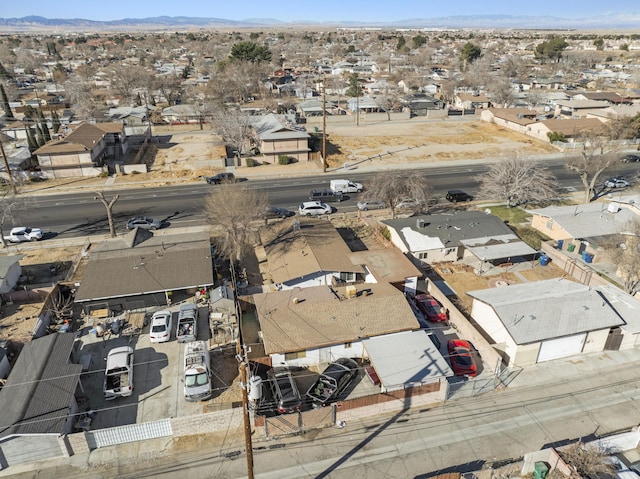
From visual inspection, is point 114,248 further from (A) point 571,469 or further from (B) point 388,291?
(A) point 571,469

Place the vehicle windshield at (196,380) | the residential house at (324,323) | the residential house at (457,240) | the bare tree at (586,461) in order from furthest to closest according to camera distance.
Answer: the residential house at (457,240) → the residential house at (324,323) → the vehicle windshield at (196,380) → the bare tree at (586,461)

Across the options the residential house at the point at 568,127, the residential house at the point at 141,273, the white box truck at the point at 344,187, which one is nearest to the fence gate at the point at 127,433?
the residential house at the point at 141,273

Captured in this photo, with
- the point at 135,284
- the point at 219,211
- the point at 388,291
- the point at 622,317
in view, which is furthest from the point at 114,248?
the point at 622,317

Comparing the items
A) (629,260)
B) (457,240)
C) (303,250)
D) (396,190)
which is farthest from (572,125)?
(303,250)

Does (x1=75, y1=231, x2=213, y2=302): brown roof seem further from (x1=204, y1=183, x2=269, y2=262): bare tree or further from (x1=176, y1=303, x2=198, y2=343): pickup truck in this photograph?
(x1=176, y1=303, x2=198, y2=343): pickup truck

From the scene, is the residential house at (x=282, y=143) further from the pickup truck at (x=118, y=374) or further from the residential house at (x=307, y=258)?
the pickup truck at (x=118, y=374)

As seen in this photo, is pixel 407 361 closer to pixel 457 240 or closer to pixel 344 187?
Result: pixel 457 240
